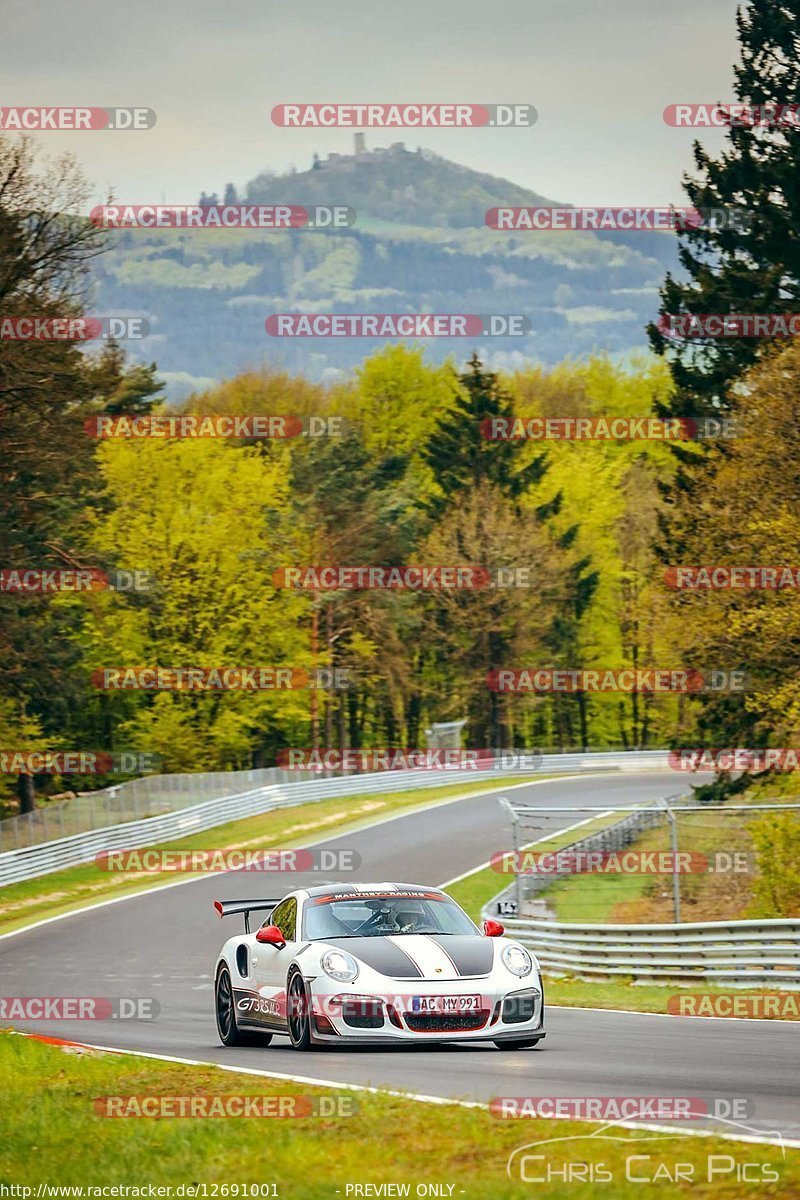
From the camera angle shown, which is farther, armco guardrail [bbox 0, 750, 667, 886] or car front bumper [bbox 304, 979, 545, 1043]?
armco guardrail [bbox 0, 750, 667, 886]

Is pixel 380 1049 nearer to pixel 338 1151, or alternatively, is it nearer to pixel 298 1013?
pixel 298 1013

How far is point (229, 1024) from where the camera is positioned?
1473 cm

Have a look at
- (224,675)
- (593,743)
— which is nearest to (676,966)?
(224,675)

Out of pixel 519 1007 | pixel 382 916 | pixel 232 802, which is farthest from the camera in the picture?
pixel 232 802

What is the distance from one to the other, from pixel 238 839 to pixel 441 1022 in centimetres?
3741

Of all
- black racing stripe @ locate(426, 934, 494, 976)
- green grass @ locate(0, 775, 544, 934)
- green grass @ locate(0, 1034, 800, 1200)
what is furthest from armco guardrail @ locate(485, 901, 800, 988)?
green grass @ locate(0, 775, 544, 934)

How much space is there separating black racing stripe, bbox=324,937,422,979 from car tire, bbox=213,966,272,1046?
1.89 meters

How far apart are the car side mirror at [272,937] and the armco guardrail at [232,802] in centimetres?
2945

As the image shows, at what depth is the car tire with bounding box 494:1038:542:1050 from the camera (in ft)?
41.4

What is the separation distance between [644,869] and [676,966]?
47.1 ft

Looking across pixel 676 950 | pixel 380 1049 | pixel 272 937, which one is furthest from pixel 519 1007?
pixel 676 950

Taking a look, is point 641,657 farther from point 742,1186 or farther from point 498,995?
point 742,1186

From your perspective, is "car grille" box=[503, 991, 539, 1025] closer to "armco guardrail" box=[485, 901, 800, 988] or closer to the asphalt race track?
the asphalt race track

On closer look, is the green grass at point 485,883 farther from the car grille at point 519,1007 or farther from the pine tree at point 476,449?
the pine tree at point 476,449
